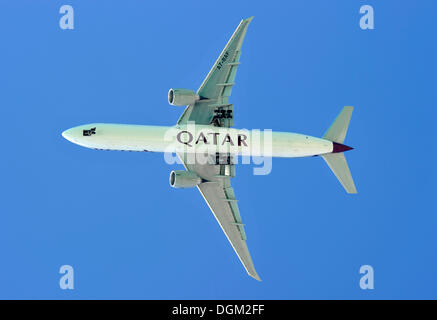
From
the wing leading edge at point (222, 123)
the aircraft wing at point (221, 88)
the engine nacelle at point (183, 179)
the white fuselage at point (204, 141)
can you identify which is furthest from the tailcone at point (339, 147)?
the engine nacelle at point (183, 179)

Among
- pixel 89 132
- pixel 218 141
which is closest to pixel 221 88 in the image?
pixel 218 141

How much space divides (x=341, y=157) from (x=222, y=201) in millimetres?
10833

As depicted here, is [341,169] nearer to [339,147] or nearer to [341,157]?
[341,157]

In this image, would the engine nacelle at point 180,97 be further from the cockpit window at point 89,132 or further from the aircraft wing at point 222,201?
the cockpit window at point 89,132

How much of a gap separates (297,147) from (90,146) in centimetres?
1679

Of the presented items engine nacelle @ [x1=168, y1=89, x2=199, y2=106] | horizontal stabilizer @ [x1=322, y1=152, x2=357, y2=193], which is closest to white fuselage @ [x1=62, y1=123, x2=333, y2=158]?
horizontal stabilizer @ [x1=322, y1=152, x2=357, y2=193]

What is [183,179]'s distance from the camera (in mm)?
55844

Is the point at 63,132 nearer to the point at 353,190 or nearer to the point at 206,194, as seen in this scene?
the point at 206,194

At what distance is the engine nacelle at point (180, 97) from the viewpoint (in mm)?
55181

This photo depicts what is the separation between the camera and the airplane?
5372 centimetres

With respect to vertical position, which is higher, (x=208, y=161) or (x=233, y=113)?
(x=233, y=113)

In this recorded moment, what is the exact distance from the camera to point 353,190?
56750 millimetres

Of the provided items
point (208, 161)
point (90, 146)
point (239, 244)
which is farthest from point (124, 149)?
point (239, 244)

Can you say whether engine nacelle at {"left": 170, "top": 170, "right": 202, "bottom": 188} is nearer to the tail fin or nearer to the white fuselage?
the white fuselage
